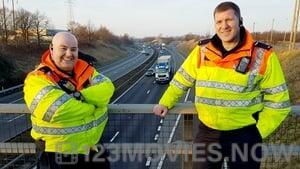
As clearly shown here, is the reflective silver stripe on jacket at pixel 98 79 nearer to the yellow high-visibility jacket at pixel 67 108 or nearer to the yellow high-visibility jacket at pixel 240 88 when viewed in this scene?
the yellow high-visibility jacket at pixel 67 108

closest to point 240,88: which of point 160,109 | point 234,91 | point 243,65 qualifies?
point 234,91

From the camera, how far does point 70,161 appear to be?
12.8ft

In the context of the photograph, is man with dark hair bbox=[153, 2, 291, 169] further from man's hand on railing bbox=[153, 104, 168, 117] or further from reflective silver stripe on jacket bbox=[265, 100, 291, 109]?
man's hand on railing bbox=[153, 104, 168, 117]

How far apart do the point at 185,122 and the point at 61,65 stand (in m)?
1.56

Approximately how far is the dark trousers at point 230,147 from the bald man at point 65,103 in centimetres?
104

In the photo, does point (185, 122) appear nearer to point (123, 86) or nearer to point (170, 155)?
point (170, 155)

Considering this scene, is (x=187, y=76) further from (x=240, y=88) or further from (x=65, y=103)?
(x=65, y=103)

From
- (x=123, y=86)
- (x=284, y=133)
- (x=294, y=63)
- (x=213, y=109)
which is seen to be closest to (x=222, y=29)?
(x=213, y=109)

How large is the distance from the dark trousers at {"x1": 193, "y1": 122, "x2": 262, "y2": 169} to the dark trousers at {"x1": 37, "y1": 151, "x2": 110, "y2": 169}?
1.01m

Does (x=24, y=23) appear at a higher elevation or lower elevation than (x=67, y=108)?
lower

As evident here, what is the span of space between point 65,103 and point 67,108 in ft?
0.17

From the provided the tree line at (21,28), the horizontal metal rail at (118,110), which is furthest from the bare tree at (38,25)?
the horizontal metal rail at (118,110)

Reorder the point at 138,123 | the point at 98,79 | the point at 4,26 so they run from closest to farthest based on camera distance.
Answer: the point at 98,79 → the point at 138,123 → the point at 4,26

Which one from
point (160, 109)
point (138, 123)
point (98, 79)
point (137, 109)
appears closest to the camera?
point (98, 79)
